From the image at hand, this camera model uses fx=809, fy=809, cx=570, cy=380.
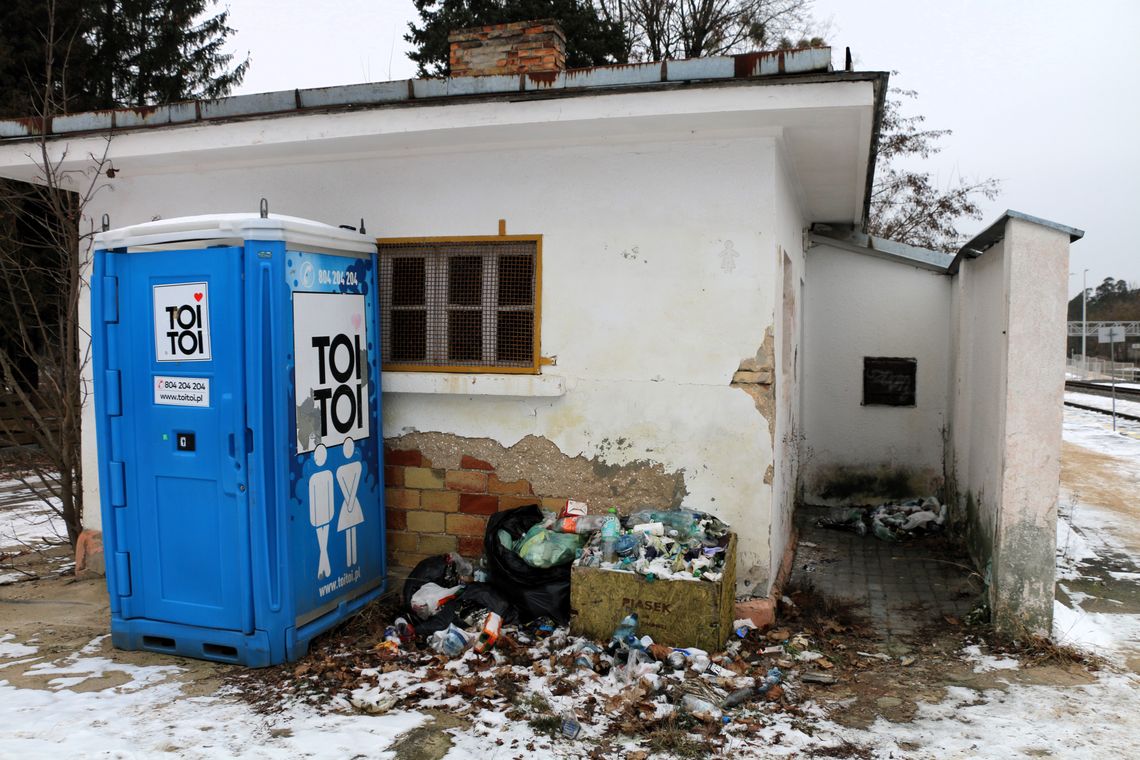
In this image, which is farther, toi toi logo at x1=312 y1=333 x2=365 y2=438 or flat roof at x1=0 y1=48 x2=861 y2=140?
toi toi logo at x1=312 y1=333 x2=365 y2=438

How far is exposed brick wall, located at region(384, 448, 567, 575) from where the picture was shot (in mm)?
5508

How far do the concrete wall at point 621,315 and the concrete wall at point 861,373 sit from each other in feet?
13.4

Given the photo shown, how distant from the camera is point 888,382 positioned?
8852mm

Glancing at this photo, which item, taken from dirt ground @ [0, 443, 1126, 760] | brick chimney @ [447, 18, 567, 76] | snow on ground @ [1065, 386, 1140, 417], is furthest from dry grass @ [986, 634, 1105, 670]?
snow on ground @ [1065, 386, 1140, 417]

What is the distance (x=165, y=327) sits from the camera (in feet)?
15.2

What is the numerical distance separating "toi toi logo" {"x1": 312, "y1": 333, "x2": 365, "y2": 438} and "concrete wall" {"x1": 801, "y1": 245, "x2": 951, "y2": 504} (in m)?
5.42

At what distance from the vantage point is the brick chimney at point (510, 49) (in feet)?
19.0

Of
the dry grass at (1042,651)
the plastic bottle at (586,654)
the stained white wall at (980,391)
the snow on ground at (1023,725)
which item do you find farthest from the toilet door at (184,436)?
the stained white wall at (980,391)

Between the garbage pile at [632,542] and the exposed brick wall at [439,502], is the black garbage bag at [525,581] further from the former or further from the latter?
the exposed brick wall at [439,502]

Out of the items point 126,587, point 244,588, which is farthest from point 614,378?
point 126,587

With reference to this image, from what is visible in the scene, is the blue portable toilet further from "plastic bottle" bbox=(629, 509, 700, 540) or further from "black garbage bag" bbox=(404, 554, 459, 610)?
"plastic bottle" bbox=(629, 509, 700, 540)

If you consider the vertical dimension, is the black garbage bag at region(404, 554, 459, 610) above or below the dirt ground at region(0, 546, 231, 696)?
above

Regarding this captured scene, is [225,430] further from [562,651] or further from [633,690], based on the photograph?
[633,690]

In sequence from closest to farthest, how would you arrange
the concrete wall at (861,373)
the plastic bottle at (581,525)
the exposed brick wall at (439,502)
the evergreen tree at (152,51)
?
the plastic bottle at (581,525)
the exposed brick wall at (439,502)
the concrete wall at (861,373)
the evergreen tree at (152,51)
